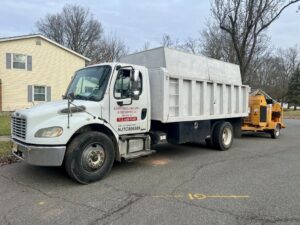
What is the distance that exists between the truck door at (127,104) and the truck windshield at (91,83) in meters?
0.22

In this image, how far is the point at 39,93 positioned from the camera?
26.5 metres

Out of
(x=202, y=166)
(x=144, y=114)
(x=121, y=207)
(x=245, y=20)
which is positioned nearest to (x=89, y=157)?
(x=121, y=207)

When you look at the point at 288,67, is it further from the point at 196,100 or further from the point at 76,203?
the point at 76,203

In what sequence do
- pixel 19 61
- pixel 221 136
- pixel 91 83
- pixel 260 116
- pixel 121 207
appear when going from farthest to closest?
pixel 19 61
pixel 260 116
pixel 221 136
pixel 91 83
pixel 121 207

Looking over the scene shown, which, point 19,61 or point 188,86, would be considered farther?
point 19,61

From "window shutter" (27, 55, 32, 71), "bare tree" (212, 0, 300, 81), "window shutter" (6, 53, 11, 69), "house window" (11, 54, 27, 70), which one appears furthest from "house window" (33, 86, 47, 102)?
"bare tree" (212, 0, 300, 81)

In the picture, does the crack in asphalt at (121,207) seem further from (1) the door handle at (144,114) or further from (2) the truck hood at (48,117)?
(1) the door handle at (144,114)

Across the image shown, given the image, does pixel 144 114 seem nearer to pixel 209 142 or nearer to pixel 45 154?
pixel 45 154

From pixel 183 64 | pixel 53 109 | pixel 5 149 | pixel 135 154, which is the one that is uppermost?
pixel 183 64

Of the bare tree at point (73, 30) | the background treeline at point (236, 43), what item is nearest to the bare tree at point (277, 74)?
the background treeline at point (236, 43)

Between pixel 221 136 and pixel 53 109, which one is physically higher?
pixel 53 109

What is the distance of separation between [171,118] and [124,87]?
1.68 meters

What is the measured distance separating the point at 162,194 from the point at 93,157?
5.43 feet

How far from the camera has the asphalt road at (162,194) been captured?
4469mm
